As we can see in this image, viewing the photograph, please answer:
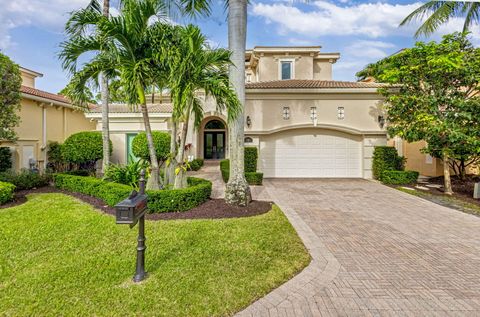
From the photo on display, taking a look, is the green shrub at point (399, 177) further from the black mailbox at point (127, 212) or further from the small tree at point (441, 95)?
the black mailbox at point (127, 212)

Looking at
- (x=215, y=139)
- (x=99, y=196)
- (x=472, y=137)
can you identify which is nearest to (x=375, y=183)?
(x=472, y=137)

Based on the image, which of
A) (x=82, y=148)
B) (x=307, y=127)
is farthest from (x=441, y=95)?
(x=82, y=148)

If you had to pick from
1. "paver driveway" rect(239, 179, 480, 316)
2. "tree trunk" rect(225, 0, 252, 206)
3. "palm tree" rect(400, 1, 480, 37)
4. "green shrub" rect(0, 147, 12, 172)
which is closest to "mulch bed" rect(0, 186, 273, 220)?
"tree trunk" rect(225, 0, 252, 206)

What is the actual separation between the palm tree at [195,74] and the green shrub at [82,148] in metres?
7.62

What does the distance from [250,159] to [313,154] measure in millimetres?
3917

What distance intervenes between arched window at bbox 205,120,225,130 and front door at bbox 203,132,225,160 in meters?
0.47

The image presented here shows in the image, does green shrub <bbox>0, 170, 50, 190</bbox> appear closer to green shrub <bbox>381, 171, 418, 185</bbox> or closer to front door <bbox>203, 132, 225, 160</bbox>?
front door <bbox>203, 132, 225, 160</bbox>

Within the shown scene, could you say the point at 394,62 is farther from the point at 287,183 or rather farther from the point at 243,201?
the point at 243,201

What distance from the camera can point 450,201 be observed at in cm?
951

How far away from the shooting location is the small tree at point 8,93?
8383 mm

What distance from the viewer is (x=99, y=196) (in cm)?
847

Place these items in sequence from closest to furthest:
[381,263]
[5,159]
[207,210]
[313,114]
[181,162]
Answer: [381,263], [207,210], [181,162], [5,159], [313,114]

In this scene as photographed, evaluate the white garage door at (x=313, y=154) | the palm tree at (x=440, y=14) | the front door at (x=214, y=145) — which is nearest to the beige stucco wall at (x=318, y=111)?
the white garage door at (x=313, y=154)

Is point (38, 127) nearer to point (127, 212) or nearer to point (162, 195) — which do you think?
point (162, 195)
